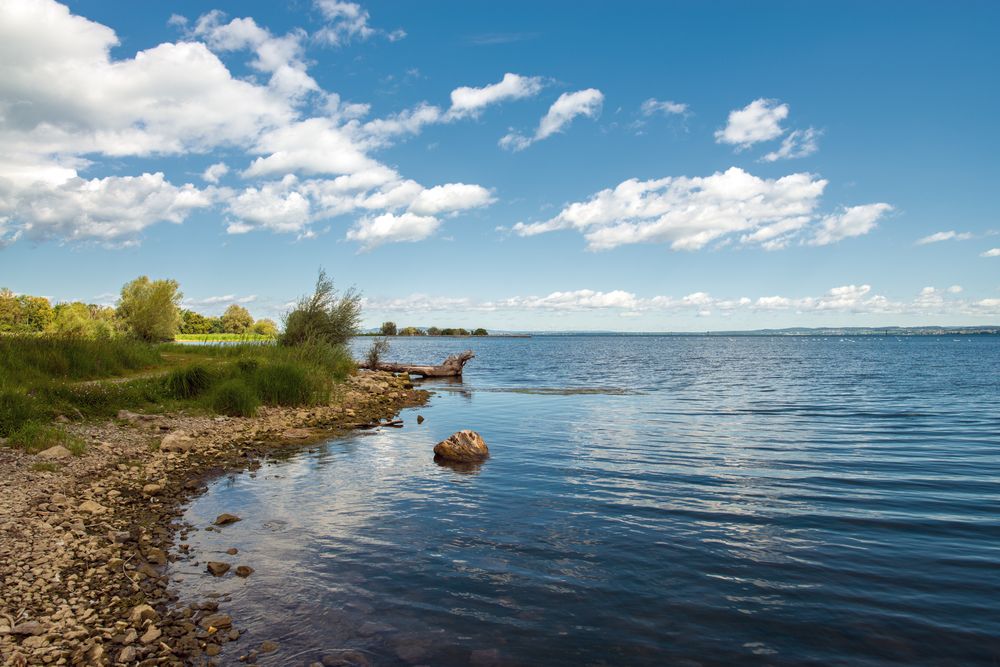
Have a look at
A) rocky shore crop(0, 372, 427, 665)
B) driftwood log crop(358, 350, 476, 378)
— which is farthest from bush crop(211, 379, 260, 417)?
driftwood log crop(358, 350, 476, 378)

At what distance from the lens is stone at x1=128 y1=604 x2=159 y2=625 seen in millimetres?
6223

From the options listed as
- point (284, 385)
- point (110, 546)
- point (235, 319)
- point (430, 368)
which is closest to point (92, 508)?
point (110, 546)

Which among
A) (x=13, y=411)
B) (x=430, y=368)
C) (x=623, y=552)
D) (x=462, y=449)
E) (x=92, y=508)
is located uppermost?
(x=13, y=411)

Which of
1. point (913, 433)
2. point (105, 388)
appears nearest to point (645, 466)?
point (913, 433)

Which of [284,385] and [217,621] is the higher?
[284,385]

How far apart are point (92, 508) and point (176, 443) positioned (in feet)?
19.6

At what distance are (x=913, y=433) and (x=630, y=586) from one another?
17.2m

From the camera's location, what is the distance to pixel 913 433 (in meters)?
19.6

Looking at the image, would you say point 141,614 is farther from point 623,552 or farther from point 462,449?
point 462,449

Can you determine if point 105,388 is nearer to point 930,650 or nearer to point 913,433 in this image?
point 930,650

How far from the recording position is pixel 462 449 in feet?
51.4

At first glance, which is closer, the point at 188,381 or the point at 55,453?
the point at 55,453

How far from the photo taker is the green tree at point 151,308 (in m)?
55.2

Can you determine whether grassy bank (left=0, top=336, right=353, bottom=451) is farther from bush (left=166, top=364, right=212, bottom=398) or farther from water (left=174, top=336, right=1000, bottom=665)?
A: water (left=174, top=336, right=1000, bottom=665)
